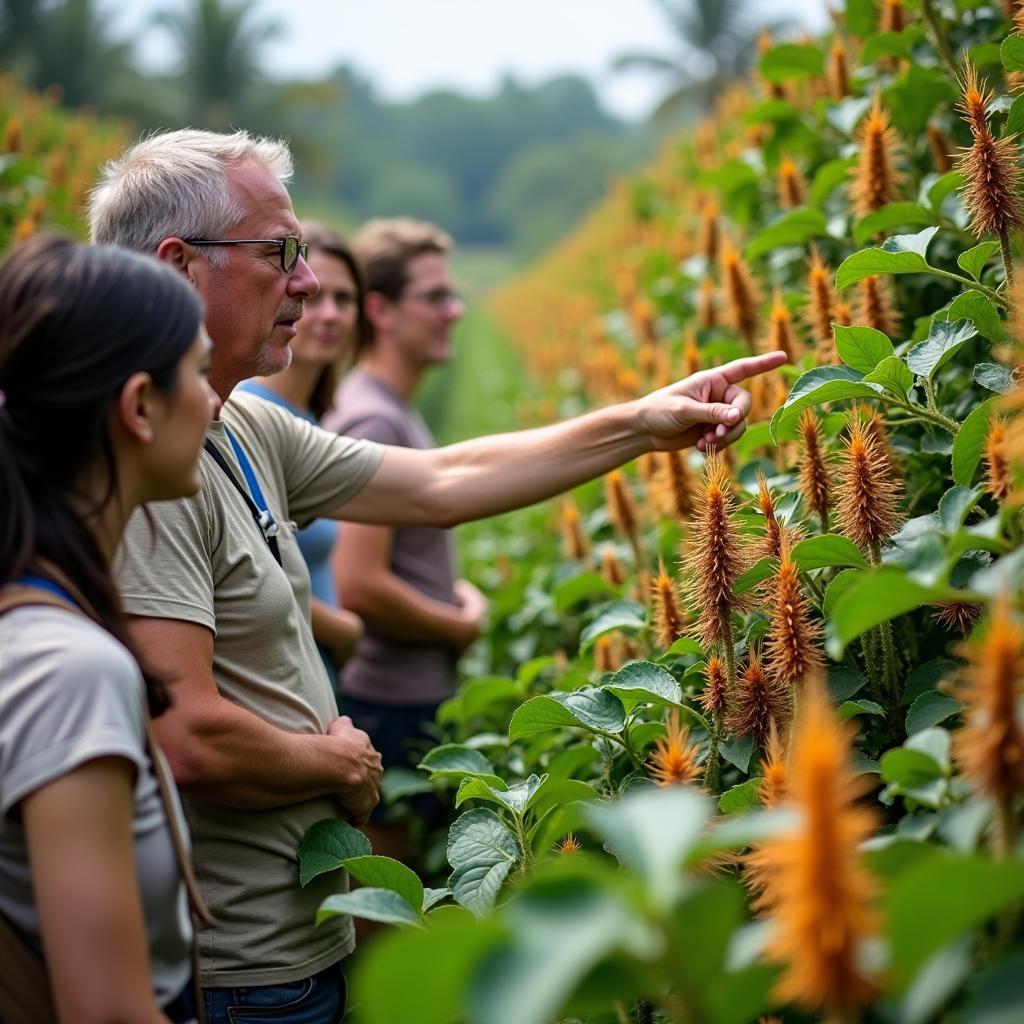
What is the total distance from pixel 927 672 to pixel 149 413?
124cm

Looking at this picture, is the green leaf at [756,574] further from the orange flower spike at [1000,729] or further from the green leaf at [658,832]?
the green leaf at [658,832]

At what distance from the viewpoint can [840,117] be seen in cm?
328

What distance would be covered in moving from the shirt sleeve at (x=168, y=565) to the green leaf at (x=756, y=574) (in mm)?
864

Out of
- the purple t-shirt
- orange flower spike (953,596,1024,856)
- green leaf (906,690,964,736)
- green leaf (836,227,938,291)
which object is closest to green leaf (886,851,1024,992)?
orange flower spike (953,596,1024,856)

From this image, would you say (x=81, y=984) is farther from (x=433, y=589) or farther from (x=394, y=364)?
(x=394, y=364)

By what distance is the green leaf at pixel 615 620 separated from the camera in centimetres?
240

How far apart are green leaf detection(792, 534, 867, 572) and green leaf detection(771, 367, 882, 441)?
28 cm

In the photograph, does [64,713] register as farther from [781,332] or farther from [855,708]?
[781,332]

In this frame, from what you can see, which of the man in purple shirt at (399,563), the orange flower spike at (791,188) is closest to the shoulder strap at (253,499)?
the man in purple shirt at (399,563)

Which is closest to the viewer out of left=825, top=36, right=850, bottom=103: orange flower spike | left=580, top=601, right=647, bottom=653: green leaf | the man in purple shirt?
left=580, top=601, right=647, bottom=653: green leaf

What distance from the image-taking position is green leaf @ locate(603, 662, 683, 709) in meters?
1.94

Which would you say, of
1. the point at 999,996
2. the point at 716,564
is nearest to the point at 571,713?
the point at 716,564

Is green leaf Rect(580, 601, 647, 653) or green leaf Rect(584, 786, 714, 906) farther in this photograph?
green leaf Rect(580, 601, 647, 653)

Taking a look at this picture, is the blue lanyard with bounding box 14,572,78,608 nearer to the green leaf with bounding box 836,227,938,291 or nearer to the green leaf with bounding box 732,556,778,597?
the green leaf with bounding box 732,556,778,597
